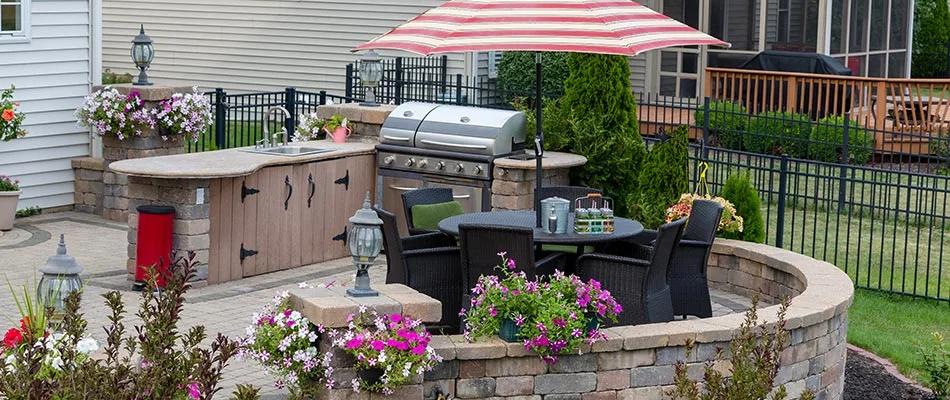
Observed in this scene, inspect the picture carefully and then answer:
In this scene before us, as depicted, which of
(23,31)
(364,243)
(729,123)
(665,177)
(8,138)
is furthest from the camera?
(729,123)

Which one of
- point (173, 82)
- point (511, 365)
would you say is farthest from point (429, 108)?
point (173, 82)

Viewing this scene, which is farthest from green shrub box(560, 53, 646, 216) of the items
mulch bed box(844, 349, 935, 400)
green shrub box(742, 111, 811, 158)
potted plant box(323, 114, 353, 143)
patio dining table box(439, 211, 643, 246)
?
green shrub box(742, 111, 811, 158)

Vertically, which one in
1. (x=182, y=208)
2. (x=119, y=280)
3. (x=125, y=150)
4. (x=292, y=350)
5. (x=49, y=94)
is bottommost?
(x=119, y=280)

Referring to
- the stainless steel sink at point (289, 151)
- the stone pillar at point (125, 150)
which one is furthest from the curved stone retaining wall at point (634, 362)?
the stone pillar at point (125, 150)

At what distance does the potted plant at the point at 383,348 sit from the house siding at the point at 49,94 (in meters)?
7.83

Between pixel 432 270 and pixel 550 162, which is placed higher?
pixel 550 162

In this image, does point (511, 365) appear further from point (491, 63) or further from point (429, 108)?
point (491, 63)

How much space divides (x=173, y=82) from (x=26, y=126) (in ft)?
33.2

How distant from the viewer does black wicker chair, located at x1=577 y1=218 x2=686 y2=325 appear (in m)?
8.22

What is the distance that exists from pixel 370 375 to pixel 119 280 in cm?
469

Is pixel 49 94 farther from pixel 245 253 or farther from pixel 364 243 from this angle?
pixel 364 243

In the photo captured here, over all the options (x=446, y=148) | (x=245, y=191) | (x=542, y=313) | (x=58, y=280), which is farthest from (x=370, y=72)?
(x=58, y=280)

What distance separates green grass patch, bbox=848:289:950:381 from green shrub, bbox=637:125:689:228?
158 centimetres

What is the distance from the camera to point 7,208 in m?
12.7
